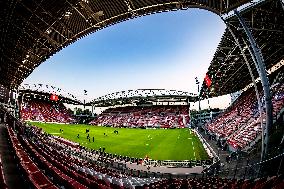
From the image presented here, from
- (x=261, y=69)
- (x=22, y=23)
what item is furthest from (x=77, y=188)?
(x=22, y=23)

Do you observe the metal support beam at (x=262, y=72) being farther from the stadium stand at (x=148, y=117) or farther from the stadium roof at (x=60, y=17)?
the stadium stand at (x=148, y=117)

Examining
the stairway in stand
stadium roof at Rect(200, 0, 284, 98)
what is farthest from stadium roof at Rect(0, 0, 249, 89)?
the stairway in stand

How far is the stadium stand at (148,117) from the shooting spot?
74.2m

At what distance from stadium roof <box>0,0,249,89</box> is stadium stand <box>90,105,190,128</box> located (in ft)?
173

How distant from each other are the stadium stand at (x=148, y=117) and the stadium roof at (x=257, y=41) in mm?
37051

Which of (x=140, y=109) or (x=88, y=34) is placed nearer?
(x=88, y=34)

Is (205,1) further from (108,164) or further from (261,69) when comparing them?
(108,164)

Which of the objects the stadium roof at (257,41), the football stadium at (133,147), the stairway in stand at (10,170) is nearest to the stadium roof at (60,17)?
the football stadium at (133,147)

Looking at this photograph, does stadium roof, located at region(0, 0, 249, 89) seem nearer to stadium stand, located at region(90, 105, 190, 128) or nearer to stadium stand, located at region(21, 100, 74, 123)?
stadium stand, located at region(21, 100, 74, 123)

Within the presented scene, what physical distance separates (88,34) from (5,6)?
25.2 ft

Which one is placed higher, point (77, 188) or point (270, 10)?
point (270, 10)

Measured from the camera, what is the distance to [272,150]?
51.9 feet

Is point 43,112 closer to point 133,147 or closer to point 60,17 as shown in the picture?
point 133,147

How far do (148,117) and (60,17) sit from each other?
6199 centimetres
